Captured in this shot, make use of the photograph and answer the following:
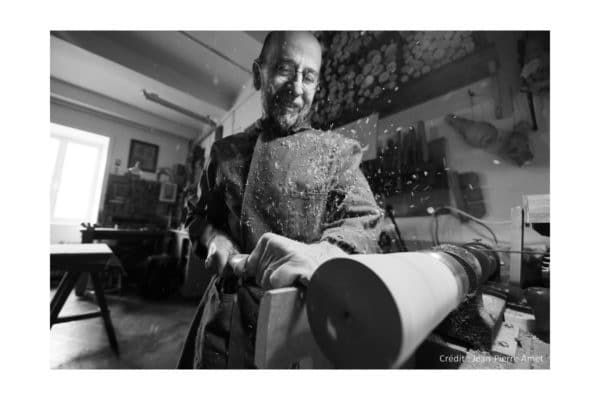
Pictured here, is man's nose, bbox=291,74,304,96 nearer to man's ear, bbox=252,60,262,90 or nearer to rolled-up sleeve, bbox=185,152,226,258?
man's ear, bbox=252,60,262,90

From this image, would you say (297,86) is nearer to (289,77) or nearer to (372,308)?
(289,77)

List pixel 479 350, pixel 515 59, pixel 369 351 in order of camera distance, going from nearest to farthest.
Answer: pixel 369 351 < pixel 479 350 < pixel 515 59

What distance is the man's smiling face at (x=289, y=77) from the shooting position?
534 millimetres

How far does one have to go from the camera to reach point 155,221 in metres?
0.65

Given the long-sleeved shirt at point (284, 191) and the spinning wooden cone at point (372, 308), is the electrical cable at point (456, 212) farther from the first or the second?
the spinning wooden cone at point (372, 308)

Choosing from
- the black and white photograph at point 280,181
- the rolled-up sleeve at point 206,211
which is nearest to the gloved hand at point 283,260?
the black and white photograph at point 280,181

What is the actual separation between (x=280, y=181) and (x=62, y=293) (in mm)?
648

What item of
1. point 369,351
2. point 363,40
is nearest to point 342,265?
point 369,351

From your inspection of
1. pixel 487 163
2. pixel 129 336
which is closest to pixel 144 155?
pixel 129 336

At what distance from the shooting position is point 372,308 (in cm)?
24

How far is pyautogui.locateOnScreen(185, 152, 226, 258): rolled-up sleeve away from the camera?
0.56m

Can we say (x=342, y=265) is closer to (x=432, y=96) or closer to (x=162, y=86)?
(x=432, y=96)

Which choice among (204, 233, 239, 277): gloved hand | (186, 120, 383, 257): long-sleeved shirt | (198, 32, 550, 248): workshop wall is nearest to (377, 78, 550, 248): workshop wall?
(198, 32, 550, 248): workshop wall
